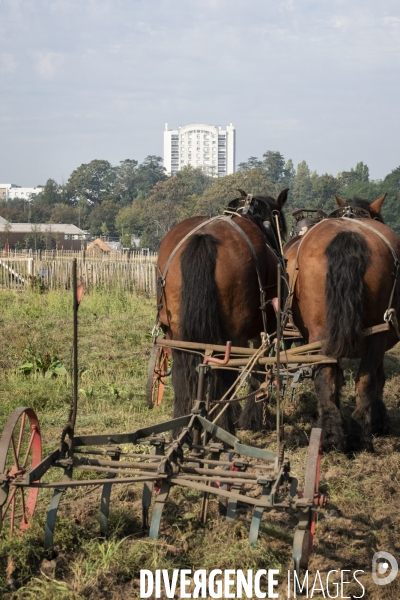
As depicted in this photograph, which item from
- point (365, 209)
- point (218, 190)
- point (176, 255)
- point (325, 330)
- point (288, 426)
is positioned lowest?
point (288, 426)

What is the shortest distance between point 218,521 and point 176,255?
2353mm

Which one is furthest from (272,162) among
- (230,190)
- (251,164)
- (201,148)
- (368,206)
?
(201,148)

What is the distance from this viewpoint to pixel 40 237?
53.0 meters

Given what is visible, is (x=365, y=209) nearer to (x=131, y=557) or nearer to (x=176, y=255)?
(x=176, y=255)

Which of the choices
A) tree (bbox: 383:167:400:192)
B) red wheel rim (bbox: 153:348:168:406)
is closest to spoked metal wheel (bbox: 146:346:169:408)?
red wheel rim (bbox: 153:348:168:406)

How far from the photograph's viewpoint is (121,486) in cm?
503

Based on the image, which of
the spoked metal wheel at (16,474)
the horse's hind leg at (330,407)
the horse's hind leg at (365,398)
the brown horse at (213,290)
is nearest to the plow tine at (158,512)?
the spoked metal wheel at (16,474)

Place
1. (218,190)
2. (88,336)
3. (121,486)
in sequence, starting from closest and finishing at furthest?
(121,486)
(88,336)
(218,190)

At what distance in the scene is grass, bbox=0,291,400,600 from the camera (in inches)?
145

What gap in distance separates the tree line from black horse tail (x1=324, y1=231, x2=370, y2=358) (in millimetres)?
8672

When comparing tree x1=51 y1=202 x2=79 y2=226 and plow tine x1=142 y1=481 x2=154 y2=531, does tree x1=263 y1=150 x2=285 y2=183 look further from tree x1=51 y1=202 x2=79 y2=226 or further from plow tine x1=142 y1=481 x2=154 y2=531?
plow tine x1=142 y1=481 x2=154 y2=531

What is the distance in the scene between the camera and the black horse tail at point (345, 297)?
5.78 metres

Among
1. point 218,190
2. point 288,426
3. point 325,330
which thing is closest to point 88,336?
point 288,426

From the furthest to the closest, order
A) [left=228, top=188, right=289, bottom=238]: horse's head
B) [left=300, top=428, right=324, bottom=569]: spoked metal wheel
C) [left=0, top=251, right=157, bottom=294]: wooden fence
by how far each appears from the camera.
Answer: [left=0, top=251, right=157, bottom=294]: wooden fence → [left=228, top=188, right=289, bottom=238]: horse's head → [left=300, top=428, right=324, bottom=569]: spoked metal wheel
